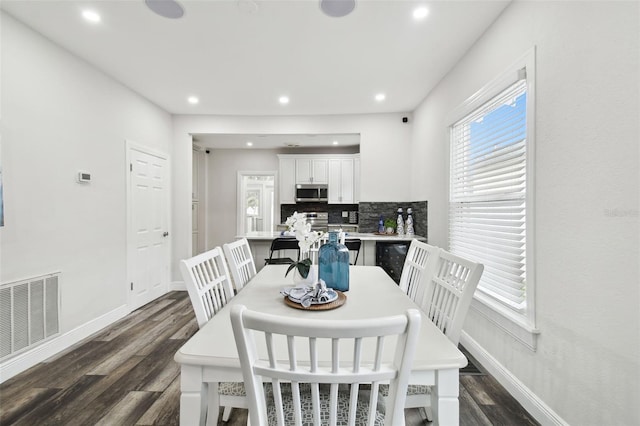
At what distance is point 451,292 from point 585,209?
0.79 m

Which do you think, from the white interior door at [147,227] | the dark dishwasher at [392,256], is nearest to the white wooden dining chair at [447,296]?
the dark dishwasher at [392,256]

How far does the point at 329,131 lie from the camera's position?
4188mm

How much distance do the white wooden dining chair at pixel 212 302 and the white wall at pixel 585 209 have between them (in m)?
1.62

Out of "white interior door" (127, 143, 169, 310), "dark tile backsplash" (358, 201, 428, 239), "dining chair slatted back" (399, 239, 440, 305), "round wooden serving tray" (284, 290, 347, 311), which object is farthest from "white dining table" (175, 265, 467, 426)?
"dark tile backsplash" (358, 201, 428, 239)

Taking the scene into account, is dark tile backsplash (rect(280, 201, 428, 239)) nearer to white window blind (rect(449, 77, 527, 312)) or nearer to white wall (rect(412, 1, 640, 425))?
white window blind (rect(449, 77, 527, 312))

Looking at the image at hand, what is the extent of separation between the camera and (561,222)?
4.88 feet

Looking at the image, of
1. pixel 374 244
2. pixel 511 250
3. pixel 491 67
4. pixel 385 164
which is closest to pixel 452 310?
pixel 511 250

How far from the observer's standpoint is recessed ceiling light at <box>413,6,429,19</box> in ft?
6.45

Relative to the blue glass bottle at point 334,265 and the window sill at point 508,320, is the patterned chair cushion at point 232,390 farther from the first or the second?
the window sill at point 508,320

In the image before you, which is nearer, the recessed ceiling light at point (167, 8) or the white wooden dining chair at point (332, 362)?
the white wooden dining chair at point (332, 362)

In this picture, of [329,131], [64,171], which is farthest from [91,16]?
[329,131]

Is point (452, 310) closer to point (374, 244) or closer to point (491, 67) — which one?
point (491, 67)

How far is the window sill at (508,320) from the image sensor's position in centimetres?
167

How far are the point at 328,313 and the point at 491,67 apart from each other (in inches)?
88.1
